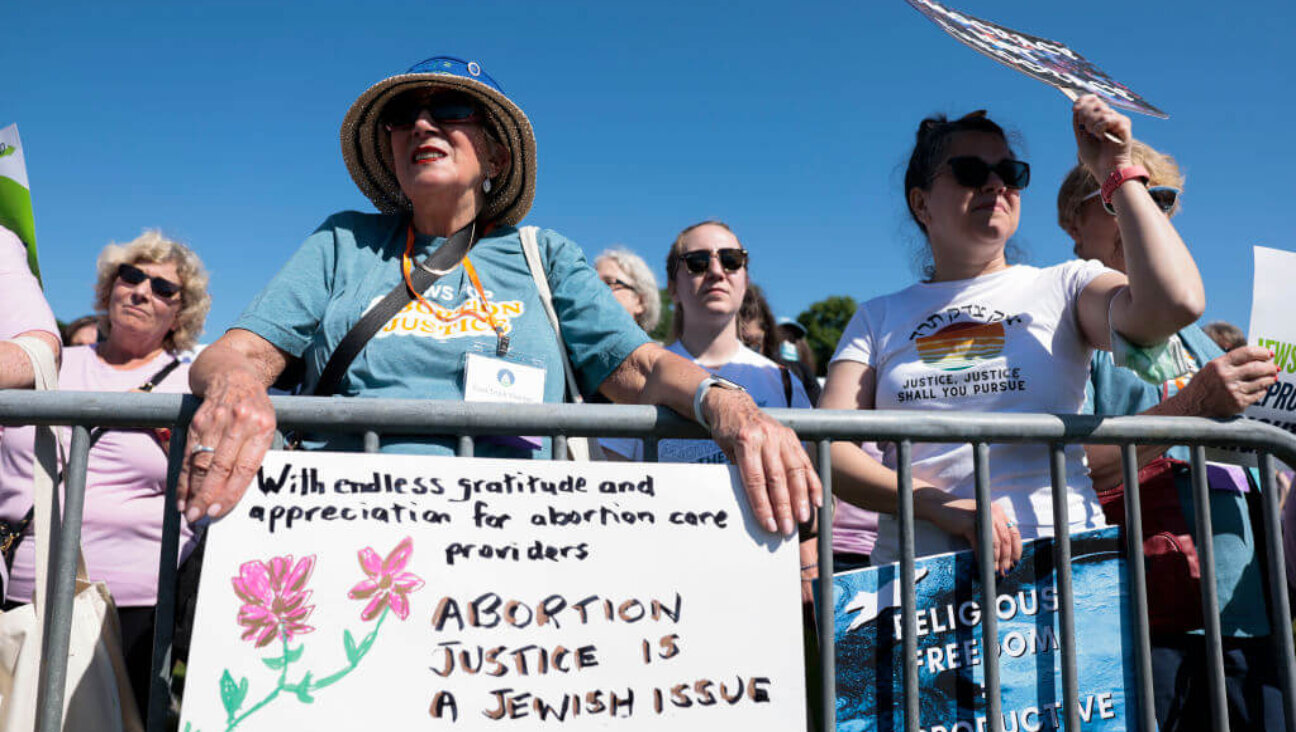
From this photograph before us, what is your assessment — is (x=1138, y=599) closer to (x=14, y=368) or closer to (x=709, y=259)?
(x=709, y=259)

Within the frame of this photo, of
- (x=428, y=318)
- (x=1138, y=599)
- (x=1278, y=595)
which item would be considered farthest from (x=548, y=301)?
(x=1278, y=595)

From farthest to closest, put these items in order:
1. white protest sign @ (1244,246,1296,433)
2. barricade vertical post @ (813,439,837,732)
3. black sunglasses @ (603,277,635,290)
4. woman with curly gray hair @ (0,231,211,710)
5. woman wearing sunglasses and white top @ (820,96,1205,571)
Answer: black sunglasses @ (603,277,635,290) < woman with curly gray hair @ (0,231,211,710) < white protest sign @ (1244,246,1296,433) < woman wearing sunglasses and white top @ (820,96,1205,571) < barricade vertical post @ (813,439,837,732)

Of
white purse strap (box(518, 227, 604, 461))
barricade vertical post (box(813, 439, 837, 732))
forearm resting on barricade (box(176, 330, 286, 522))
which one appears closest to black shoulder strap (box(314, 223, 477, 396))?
white purse strap (box(518, 227, 604, 461))

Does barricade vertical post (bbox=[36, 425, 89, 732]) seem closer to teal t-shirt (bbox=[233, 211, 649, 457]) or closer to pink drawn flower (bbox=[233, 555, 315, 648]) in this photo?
pink drawn flower (bbox=[233, 555, 315, 648])

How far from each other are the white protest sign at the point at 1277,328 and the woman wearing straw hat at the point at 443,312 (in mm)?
1749

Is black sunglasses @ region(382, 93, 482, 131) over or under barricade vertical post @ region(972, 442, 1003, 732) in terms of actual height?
over

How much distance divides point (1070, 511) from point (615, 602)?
1150 mm

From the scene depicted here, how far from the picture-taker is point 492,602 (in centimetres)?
157

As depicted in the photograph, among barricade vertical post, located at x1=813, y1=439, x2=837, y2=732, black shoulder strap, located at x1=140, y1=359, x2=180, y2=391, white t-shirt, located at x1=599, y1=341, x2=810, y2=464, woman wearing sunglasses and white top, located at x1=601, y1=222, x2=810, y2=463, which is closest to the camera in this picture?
barricade vertical post, located at x1=813, y1=439, x2=837, y2=732

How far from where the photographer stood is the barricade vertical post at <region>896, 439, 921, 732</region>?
69.0 inches

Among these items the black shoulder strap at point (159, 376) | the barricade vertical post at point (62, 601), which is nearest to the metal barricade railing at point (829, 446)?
the barricade vertical post at point (62, 601)

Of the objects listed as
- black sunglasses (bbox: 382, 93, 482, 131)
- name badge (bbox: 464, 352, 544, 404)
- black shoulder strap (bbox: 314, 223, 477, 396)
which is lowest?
name badge (bbox: 464, 352, 544, 404)

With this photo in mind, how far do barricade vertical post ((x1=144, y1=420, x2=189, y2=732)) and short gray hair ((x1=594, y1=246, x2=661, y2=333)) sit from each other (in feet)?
9.97

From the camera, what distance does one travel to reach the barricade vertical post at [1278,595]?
1.88m
